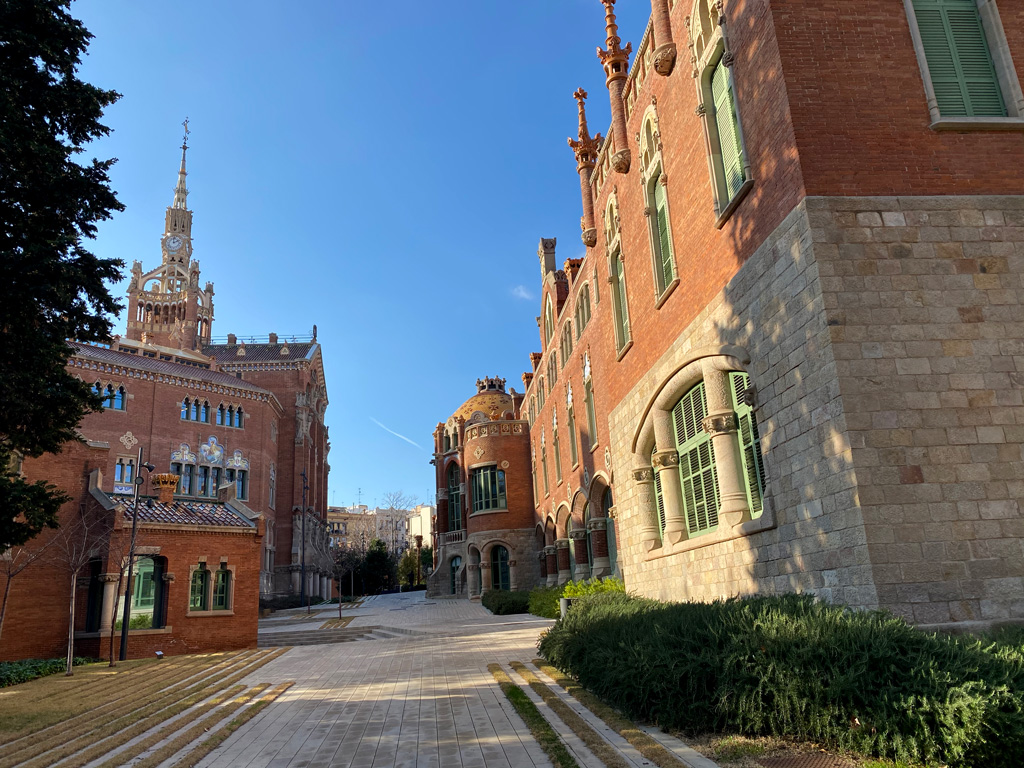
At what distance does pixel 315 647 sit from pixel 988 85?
62.1ft

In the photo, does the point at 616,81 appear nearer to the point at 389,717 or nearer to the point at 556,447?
the point at 389,717

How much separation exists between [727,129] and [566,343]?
20620 mm

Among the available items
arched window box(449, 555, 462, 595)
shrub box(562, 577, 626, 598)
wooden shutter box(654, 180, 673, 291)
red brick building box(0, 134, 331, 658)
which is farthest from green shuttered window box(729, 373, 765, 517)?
arched window box(449, 555, 462, 595)

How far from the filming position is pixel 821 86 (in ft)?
26.7

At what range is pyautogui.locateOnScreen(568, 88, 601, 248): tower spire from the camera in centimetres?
1986

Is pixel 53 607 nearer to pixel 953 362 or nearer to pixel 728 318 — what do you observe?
pixel 728 318

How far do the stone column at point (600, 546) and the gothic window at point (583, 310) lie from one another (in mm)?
7449

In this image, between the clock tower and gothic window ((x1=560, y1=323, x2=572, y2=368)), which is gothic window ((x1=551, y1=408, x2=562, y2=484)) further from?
the clock tower

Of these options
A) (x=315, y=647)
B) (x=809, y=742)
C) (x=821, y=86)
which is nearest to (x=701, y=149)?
(x=821, y=86)

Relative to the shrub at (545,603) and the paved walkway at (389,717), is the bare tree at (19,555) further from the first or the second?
the shrub at (545,603)

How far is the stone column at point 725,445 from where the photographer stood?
963 centimetres

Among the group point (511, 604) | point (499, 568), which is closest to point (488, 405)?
point (499, 568)

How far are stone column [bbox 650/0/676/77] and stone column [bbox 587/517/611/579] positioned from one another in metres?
15.7

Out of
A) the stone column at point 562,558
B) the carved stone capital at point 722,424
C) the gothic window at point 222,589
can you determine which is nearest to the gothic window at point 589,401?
the stone column at point 562,558
